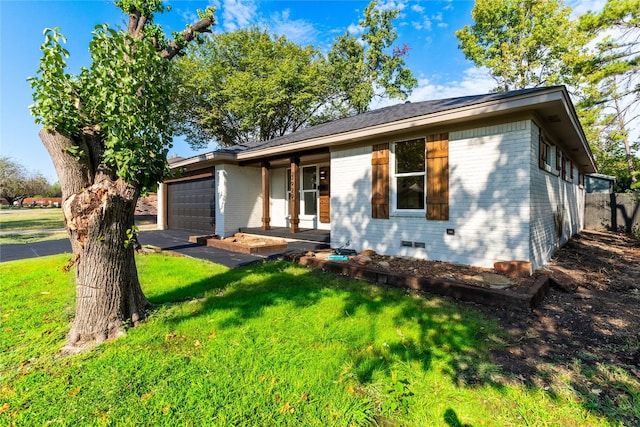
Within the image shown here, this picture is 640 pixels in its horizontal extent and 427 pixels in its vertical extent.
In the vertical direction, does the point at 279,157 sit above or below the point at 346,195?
above

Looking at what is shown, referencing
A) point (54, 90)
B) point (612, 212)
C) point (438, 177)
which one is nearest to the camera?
point (54, 90)

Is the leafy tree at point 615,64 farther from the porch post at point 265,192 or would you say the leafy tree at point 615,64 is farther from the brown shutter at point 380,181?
the porch post at point 265,192

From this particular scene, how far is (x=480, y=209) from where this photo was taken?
17.4ft

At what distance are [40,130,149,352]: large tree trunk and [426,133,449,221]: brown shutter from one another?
4.97m

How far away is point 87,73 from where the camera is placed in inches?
112

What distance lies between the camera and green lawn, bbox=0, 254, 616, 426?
6.54 ft

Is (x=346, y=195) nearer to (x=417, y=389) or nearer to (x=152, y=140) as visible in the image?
(x=152, y=140)

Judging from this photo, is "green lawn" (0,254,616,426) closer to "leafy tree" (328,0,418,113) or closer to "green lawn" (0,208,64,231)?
"green lawn" (0,208,64,231)

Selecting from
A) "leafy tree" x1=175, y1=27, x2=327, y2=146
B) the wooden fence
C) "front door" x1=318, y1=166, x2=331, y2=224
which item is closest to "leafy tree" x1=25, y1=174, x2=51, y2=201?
"leafy tree" x1=175, y1=27, x2=327, y2=146

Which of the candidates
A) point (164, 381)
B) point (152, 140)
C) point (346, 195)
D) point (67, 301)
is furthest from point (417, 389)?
point (346, 195)

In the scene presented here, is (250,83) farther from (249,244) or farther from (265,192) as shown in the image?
(249,244)

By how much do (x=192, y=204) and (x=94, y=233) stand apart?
9.30 metres

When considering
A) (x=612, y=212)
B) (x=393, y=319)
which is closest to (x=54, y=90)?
(x=393, y=319)

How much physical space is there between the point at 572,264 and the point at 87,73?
28.4 feet
